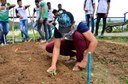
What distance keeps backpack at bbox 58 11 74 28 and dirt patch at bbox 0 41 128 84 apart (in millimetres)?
760

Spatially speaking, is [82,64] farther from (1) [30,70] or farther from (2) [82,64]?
(1) [30,70]

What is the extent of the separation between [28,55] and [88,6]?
15.8 feet

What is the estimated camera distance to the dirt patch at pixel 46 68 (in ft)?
18.4

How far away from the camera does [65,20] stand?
5.93m

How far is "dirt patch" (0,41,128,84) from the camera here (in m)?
5.62

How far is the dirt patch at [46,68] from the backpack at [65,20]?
76cm

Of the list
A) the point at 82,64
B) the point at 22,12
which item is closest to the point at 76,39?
the point at 82,64

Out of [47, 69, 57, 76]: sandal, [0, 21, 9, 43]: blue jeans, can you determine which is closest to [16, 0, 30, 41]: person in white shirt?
[0, 21, 9, 43]: blue jeans

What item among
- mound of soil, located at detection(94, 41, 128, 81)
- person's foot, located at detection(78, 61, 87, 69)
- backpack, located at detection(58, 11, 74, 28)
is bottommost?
mound of soil, located at detection(94, 41, 128, 81)

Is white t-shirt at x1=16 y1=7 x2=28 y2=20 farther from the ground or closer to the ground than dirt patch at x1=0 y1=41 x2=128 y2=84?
farther from the ground

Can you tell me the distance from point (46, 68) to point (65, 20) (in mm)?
904

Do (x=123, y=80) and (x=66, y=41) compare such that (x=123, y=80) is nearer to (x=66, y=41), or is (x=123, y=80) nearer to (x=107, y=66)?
(x=107, y=66)

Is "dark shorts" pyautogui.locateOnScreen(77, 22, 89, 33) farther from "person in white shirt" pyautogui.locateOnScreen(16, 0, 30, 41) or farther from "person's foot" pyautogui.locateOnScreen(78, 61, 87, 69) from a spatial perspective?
"person in white shirt" pyautogui.locateOnScreen(16, 0, 30, 41)

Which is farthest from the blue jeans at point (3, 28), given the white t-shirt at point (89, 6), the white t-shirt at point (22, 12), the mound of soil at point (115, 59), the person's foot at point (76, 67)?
the person's foot at point (76, 67)
